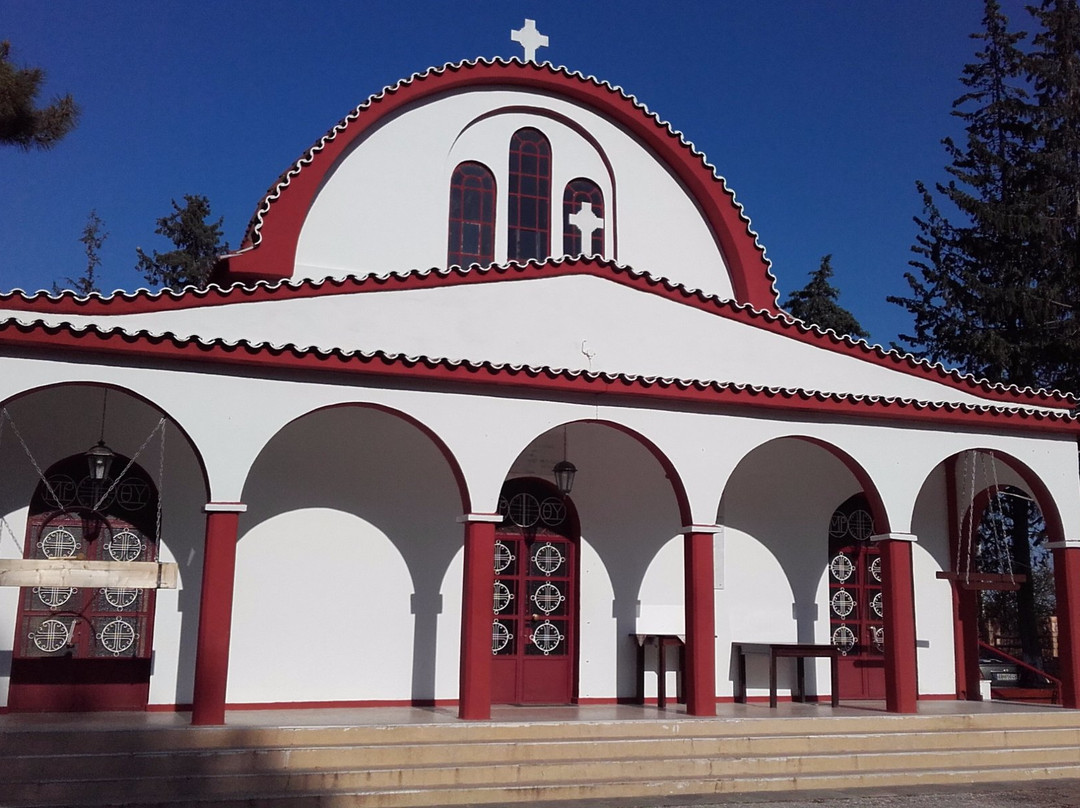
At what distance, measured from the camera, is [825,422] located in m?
11.8

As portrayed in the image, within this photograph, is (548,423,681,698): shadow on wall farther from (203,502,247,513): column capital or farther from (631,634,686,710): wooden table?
(203,502,247,513): column capital

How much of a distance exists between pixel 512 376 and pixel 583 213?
12.9 ft

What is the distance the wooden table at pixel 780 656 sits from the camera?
12094 mm

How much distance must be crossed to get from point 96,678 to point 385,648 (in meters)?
2.76

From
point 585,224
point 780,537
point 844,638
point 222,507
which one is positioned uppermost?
point 585,224

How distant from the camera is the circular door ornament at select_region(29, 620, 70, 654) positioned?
34.8ft

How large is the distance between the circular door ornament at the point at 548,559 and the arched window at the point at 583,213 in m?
3.70

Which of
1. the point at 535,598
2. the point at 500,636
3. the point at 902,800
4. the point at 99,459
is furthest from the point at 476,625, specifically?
the point at 99,459

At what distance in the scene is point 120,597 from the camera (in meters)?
10.9

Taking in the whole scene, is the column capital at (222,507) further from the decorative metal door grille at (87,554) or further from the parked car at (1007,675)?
the parked car at (1007,675)

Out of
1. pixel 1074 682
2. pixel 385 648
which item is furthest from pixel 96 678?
pixel 1074 682

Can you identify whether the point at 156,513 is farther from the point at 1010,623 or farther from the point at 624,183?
the point at 1010,623

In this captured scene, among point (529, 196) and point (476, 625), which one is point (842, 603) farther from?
point (529, 196)

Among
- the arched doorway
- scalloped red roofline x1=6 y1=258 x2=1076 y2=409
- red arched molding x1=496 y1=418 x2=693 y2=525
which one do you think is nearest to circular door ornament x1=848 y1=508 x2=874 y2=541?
scalloped red roofline x1=6 y1=258 x2=1076 y2=409
